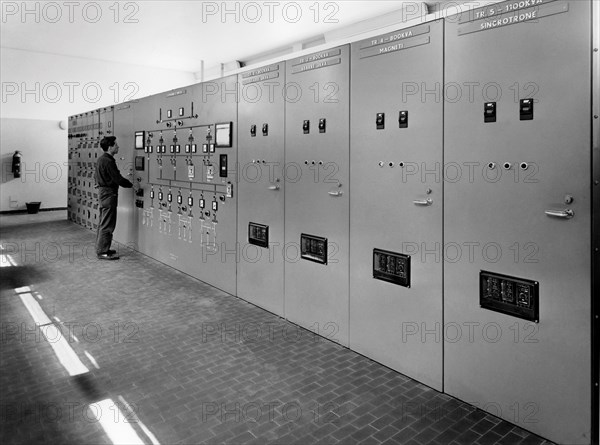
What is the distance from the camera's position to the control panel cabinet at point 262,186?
4.12m

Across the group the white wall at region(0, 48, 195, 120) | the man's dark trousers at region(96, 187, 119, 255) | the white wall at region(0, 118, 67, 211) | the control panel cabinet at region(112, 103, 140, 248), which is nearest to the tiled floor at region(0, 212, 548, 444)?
the man's dark trousers at region(96, 187, 119, 255)

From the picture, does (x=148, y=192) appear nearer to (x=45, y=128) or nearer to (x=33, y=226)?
(x=33, y=226)

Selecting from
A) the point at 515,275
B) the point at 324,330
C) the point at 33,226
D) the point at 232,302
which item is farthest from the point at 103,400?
the point at 33,226

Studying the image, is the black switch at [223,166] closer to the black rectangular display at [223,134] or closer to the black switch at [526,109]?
the black rectangular display at [223,134]

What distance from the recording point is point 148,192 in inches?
260

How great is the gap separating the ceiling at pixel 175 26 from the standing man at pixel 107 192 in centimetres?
272

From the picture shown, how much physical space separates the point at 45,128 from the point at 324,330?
36.0 ft

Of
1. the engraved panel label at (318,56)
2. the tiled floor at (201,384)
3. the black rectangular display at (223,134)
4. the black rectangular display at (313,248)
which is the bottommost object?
the tiled floor at (201,384)

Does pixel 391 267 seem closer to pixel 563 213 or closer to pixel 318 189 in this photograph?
pixel 318 189

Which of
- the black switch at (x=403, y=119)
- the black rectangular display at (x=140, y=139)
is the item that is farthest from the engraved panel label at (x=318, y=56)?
the black rectangular display at (x=140, y=139)

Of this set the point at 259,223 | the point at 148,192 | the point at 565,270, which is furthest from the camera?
the point at 148,192

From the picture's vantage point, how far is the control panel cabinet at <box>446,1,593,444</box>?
2.19 meters

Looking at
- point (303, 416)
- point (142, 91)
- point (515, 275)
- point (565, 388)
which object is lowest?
point (303, 416)

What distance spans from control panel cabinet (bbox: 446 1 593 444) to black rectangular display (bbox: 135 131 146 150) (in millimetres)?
5038
